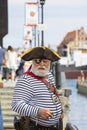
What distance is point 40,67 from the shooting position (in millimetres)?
6961

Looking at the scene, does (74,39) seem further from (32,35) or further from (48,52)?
(48,52)

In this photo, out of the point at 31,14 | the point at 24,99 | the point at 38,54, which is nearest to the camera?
the point at 24,99

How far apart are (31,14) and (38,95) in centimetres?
2123

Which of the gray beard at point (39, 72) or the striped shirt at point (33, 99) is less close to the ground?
the gray beard at point (39, 72)

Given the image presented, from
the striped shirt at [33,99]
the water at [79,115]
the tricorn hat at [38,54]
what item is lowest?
the water at [79,115]

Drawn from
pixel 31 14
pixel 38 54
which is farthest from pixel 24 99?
pixel 31 14

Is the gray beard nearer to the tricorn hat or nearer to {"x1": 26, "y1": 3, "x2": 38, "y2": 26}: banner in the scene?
the tricorn hat

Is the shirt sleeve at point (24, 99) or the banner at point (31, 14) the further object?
the banner at point (31, 14)

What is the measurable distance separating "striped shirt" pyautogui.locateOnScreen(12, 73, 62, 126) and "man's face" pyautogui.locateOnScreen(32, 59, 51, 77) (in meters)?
0.10

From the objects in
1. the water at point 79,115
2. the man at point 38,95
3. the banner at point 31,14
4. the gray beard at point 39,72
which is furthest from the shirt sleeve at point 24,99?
the banner at point 31,14

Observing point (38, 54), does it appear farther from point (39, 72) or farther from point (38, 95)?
point (38, 95)

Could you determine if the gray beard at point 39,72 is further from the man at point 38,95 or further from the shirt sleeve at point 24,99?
the shirt sleeve at point 24,99

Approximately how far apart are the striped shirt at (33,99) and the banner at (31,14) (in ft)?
65.4

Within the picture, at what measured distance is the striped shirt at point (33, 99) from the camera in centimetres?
671
